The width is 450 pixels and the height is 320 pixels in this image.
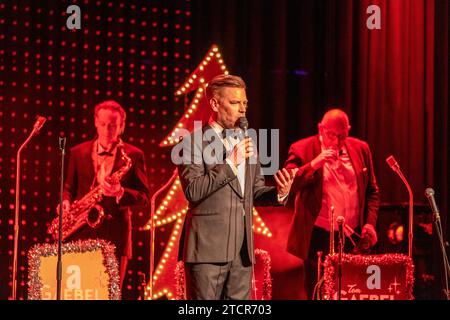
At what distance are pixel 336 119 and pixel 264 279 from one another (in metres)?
1.58

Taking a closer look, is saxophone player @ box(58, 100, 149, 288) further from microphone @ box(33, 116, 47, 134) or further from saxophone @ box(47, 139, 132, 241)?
microphone @ box(33, 116, 47, 134)

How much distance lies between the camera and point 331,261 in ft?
20.9

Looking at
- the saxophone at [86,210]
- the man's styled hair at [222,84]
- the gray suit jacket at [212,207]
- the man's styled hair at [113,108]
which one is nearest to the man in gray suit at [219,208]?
the gray suit jacket at [212,207]

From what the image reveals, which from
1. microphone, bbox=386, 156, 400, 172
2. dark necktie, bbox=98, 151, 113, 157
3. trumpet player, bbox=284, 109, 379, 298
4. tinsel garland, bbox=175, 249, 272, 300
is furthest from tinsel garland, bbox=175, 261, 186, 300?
microphone, bbox=386, 156, 400, 172

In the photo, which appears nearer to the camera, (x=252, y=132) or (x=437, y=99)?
(x=252, y=132)

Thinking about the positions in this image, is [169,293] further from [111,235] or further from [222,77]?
[222,77]

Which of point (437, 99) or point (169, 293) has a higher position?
point (437, 99)

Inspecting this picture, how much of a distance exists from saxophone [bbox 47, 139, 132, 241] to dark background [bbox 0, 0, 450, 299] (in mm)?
167

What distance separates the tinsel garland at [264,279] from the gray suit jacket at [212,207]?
2618 millimetres

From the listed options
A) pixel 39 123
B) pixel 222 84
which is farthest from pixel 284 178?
pixel 39 123

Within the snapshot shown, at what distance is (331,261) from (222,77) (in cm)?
294

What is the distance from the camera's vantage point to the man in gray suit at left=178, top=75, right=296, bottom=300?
3.55 m

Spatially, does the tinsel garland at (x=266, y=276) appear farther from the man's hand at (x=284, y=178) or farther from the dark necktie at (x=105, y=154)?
the man's hand at (x=284, y=178)
